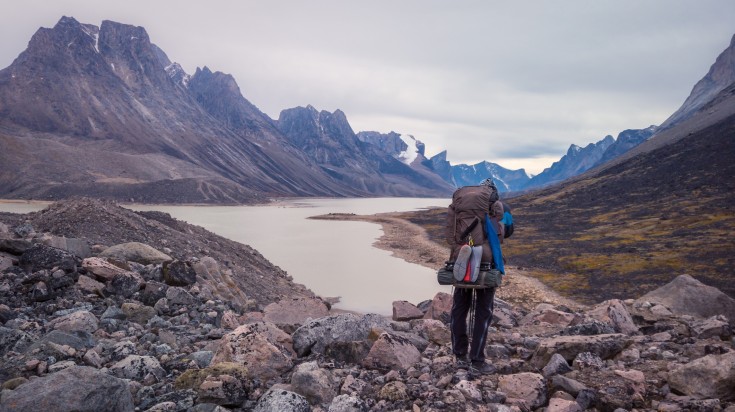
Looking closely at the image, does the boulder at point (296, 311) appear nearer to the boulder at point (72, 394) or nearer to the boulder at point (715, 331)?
the boulder at point (72, 394)

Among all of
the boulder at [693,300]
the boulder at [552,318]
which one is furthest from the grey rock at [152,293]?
the boulder at [693,300]

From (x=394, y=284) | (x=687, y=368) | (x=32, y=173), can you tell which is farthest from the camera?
(x=32, y=173)

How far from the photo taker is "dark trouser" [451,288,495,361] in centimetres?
831

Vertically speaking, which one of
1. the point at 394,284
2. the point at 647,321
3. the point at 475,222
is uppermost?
the point at 475,222

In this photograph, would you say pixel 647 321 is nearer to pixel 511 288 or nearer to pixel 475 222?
pixel 475 222

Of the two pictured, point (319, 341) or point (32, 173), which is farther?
point (32, 173)

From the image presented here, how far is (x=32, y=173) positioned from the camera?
166250 millimetres

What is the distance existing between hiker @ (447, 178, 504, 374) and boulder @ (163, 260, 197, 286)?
10.2m

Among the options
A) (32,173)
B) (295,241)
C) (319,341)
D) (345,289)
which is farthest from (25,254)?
(32,173)

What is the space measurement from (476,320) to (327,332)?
3.19 m

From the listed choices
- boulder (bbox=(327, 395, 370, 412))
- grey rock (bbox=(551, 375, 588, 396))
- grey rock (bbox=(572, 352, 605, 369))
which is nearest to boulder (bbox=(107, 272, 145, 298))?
boulder (bbox=(327, 395, 370, 412))

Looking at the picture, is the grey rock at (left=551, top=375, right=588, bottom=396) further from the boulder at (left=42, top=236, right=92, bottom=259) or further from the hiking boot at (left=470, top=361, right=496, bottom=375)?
the boulder at (left=42, top=236, right=92, bottom=259)

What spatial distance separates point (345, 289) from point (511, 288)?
15.0 meters

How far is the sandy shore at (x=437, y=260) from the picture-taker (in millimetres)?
36237
